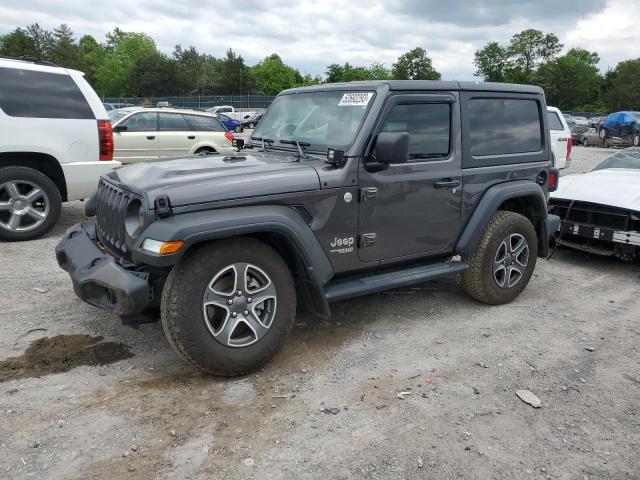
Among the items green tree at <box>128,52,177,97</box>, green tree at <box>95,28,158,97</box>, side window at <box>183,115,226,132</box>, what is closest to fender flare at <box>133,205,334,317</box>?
side window at <box>183,115,226,132</box>

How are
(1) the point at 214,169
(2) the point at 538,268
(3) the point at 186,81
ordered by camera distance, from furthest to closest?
1. (3) the point at 186,81
2. (2) the point at 538,268
3. (1) the point at 214,169

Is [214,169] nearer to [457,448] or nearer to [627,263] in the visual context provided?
[457,448]

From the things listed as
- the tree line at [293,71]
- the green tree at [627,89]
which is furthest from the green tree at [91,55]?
the green tree at [627,89]

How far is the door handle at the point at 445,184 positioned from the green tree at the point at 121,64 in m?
87.9

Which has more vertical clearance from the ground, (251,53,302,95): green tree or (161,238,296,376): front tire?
(251,53,302,95): green tree

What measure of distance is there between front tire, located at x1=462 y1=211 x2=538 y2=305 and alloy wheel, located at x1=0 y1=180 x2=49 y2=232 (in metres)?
5.10

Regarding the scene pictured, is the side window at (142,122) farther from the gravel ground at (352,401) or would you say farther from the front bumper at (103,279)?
the front bumper at (103,279)

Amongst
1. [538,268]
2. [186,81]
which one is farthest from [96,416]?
[186,81]

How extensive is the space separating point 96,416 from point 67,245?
1481 mm

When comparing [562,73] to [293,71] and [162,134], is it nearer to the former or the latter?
[293,71]

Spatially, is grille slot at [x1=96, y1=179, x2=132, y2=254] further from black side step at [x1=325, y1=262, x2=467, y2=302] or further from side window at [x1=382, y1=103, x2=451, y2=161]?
side window at [x1=382, y1=103, x2=451, y2=161]

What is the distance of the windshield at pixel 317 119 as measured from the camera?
4.12 m

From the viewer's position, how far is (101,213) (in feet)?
13.1

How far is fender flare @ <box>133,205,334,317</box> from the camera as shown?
10.3 ft
